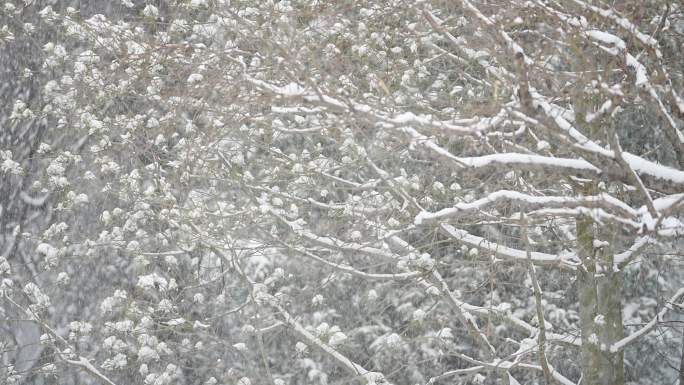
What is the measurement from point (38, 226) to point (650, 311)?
825cm

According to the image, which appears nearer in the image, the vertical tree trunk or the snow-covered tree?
the snow-covered tree

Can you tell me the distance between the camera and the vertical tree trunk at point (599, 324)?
6688 millimetres

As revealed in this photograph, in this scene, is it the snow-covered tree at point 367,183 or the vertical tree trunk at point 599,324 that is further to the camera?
the vertical tree trunk at point 599,324

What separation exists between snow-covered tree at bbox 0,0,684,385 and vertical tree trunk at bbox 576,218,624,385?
2 cm

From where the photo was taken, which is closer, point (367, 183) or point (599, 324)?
point (599, 324)

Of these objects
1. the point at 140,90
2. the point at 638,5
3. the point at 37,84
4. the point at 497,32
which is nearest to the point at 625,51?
the point at 638,5

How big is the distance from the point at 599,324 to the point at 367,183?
7.15 feet

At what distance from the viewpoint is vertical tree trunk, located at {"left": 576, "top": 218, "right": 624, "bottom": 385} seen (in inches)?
263

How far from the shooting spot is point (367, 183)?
748cm

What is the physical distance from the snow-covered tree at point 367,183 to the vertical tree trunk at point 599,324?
2 centimetres

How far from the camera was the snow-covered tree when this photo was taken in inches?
176

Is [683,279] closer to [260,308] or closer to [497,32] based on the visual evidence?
[260,308]

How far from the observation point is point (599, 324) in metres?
6.69

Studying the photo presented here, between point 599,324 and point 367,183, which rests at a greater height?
point 367,183
